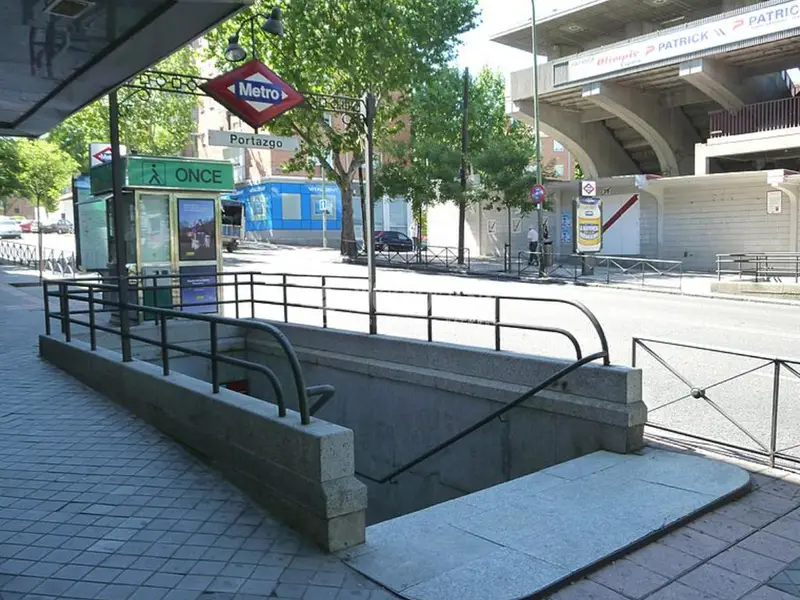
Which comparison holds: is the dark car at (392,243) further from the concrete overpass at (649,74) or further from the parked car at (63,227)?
the parked car at (63,227)

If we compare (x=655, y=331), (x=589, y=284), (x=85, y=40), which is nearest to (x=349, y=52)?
(x=589, y=284)

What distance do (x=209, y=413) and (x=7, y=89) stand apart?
329cm

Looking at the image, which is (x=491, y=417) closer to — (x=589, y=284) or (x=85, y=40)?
(x=85, y=40)

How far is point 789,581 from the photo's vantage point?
3.78 metres

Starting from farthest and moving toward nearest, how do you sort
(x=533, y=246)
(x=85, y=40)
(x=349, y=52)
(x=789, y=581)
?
(x=533, y=246)
(x=349, y=52)
(x=85, y=40)
(x=789, y=581)

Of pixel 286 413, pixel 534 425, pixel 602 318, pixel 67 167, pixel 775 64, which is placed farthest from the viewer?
pixel 67 167

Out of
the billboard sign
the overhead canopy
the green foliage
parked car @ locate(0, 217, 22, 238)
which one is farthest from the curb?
parked car @ locate(0, 217, 22, 238)

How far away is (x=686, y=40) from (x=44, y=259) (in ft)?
92.1

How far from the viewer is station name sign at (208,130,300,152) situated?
9.71 meters

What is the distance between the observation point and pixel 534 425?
6.88 meters

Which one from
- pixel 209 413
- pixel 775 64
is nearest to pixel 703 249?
pixel 775 64

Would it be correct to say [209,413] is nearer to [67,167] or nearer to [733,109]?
[733,109]

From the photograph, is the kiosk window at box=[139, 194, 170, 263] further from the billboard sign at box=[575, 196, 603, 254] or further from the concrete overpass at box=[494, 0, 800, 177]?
the concrete overpass at box=[494, 0, 800, 177]

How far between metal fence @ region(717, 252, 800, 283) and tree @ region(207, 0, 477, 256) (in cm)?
1351
